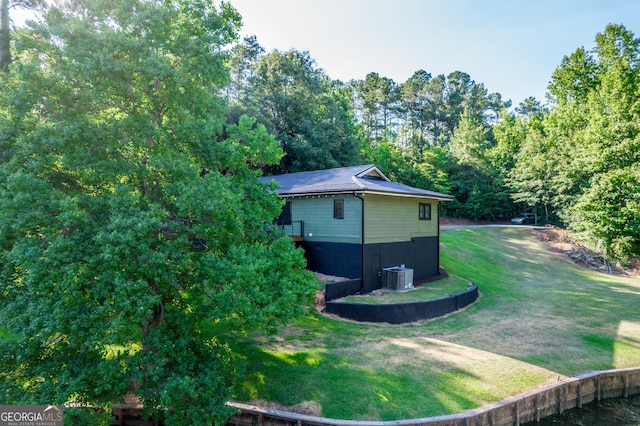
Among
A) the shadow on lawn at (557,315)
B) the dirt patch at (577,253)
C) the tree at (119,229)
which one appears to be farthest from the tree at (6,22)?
the dirt patch at (577,253)

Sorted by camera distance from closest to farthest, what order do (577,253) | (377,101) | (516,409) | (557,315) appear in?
(516,409) → (557,315) → (577,253) → (377,101)

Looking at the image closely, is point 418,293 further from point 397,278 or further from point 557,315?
point 557,315

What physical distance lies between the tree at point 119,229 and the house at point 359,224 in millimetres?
6943

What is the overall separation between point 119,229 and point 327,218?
34.4 feet

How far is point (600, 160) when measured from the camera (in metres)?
25.1

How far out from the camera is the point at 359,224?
1475cm

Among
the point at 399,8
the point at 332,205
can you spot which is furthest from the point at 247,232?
the point at 399,8

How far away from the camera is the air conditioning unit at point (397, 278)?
15.4 meters

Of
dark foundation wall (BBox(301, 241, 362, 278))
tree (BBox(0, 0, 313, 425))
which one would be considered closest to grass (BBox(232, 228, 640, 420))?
tree (BBox(0, 0, 313, 425))

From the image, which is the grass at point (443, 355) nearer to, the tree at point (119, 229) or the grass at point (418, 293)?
the grass at point (418, 293)

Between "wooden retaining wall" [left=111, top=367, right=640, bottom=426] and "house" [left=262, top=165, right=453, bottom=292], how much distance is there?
7.47 meters

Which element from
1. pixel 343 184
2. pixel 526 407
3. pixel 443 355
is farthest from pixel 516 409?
pixel 343 184

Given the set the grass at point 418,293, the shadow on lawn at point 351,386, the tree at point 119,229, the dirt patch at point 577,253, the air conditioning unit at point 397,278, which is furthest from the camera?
the dirt patch at point 577,253

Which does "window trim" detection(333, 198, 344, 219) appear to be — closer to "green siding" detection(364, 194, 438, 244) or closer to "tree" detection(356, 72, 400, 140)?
"green siding" detection(364, 194, 438, 244)
